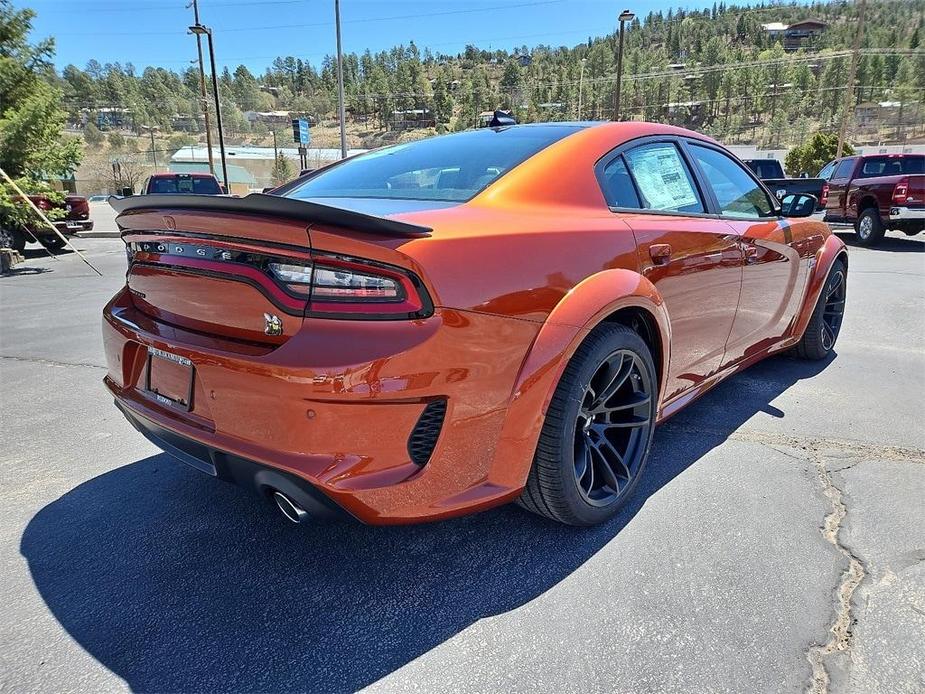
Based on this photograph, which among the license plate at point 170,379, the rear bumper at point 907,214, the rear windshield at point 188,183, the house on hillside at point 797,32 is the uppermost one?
the house on hillside at point 797,32

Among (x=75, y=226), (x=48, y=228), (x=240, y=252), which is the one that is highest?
(x=240, y=252)

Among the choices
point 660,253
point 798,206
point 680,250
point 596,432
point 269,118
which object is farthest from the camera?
point 269,118

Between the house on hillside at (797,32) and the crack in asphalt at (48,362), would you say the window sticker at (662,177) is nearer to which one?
the crack in asphalt at (48,362)

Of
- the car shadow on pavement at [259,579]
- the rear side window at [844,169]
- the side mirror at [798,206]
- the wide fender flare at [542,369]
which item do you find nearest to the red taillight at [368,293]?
the wide fender flare at [542,369]

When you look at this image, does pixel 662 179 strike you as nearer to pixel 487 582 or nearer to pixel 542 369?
pixel 542 369

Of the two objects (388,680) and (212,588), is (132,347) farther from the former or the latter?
(388,680)

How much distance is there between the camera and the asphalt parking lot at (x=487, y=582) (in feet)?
5.62

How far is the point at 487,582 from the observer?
6.84 feet

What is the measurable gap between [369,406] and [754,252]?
252 centimetres

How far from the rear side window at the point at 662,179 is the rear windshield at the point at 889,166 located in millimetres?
13433

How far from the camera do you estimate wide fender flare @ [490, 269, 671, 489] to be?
76.1 inches

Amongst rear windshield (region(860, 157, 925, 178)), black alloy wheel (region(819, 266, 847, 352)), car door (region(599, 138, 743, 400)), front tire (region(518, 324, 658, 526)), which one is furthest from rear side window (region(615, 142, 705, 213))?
rear windshield (region(860, 157, 925, 178))

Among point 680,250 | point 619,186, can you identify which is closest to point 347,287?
point 619,186

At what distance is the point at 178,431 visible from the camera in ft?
6.43
